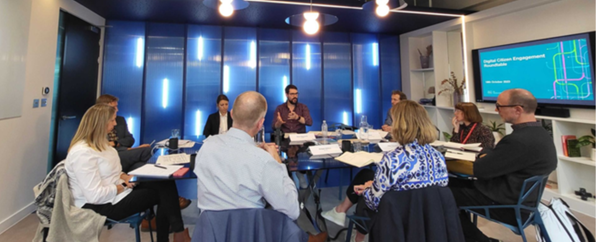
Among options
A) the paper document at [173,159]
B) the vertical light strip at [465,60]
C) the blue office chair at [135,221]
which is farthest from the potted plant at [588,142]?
the blue office chair at [135,221]

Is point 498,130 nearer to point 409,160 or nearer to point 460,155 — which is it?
point 460,155

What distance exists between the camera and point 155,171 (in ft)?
5.46

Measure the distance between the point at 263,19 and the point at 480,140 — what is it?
3780mm

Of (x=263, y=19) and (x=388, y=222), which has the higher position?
(x=263, y=19)

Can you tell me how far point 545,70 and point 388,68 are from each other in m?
2.77

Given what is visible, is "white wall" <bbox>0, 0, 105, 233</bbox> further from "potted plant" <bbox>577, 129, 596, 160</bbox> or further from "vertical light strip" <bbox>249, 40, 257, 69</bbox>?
"potted plant" <bbox>577, 129, 596, 160</bbox>

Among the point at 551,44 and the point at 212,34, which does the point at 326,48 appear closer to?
the point at 212,34

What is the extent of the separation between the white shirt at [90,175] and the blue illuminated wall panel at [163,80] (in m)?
3.24

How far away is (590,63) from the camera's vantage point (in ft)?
9.21

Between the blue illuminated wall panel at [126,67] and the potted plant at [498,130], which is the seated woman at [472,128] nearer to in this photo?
the potted plant at [498,130]

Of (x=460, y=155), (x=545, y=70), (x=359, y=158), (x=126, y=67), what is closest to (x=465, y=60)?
(x=545, y=70)

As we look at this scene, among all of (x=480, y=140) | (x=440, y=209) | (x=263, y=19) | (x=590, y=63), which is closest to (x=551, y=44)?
(x=590, y=63)

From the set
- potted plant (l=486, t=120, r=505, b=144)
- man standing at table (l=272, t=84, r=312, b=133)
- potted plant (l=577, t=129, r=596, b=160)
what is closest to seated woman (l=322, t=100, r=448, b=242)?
man standing at table (l=272, t=84, r=312, b=133)

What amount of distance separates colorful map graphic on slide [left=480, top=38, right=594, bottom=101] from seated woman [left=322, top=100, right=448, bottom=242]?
2893 millimetres
